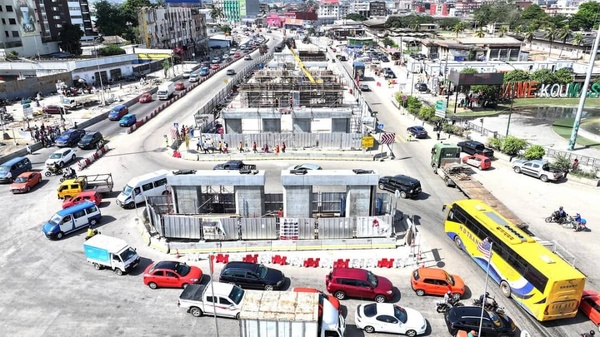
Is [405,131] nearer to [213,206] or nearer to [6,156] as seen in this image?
[213,206]

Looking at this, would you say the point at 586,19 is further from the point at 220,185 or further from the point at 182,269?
the point at 182,269

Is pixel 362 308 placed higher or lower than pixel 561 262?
lower

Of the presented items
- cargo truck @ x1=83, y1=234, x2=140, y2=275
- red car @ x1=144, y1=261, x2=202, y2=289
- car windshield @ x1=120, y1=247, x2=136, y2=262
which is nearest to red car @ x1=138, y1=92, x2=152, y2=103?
cargo truck @ x1=83, y1=234, x2=140, y2=275

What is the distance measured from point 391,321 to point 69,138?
44.6 meters

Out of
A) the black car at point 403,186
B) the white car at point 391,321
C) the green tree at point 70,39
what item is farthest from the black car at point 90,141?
the green tree at point 70,39

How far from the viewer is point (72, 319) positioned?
20750mm

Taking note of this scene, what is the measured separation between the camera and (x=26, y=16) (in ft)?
310

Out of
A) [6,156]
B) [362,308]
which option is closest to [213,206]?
[362,308]

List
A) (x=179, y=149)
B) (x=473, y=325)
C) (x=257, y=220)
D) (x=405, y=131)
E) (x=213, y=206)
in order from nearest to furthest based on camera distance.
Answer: (x=473, y=325)
(x=257, y=220)
(x=213, y=206)
(x=179, y=149)
(x=405, y=131)

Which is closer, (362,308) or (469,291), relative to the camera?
(362,308)

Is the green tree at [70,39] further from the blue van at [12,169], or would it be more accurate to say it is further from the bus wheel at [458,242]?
the bus wheel at [458,242]

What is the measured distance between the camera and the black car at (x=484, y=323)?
19.2 metres

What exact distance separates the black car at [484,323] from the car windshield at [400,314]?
2.19 metres

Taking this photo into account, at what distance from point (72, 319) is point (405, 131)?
43.9 metres
